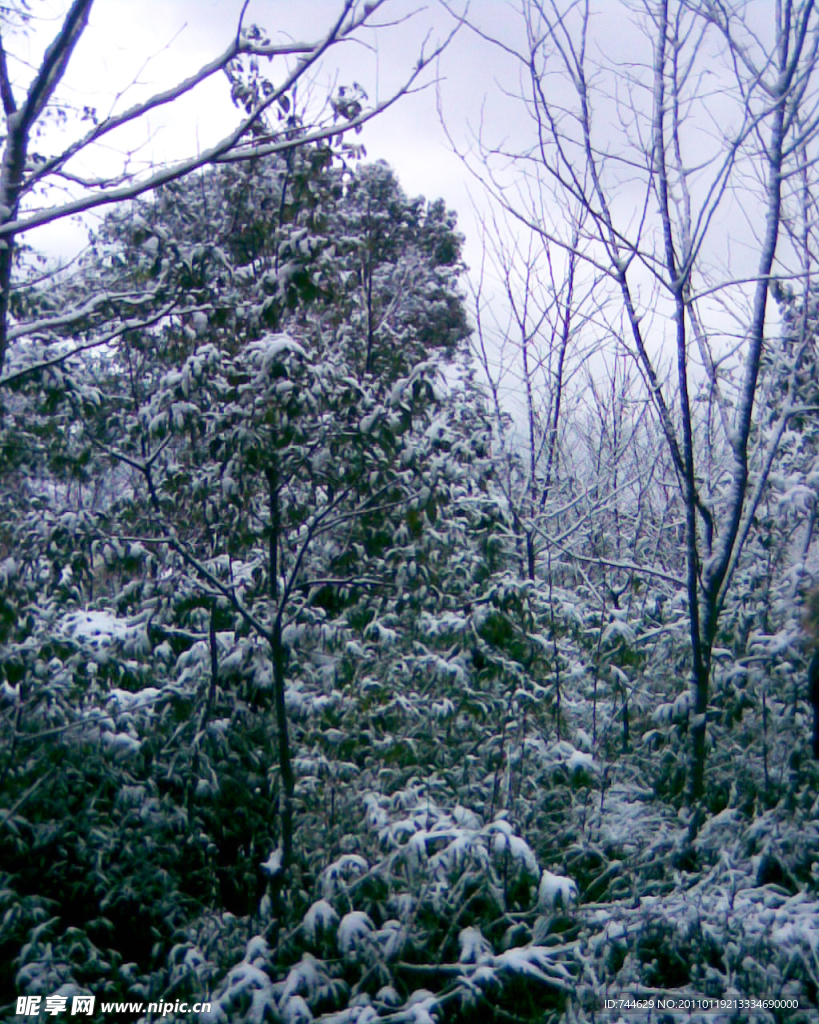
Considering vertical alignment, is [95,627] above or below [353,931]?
above

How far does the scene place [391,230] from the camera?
1297 centimetres

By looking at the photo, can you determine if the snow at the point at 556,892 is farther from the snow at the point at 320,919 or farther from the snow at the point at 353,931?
the snow at the point at 320,919

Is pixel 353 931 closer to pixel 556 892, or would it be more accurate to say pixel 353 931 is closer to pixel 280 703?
pixel 556 892

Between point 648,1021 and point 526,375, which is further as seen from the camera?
point 526,375

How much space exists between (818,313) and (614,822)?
12.2ft

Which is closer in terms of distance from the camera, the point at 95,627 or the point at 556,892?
the point at 556,892

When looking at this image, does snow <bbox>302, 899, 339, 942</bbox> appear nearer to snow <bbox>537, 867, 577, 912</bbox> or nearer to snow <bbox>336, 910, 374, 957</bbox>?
snow <bbox>336, 910, 374, 957</bbox>

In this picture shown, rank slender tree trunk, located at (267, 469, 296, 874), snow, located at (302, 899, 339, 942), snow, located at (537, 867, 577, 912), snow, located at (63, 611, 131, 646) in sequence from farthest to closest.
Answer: snow, located at (63, 611, 131, 646) → slender tree trunk, located at (267, 469, 296, 874) → snow, located at (302, 899, 339, 942) → snow, located at (537, 867, 577, 912)

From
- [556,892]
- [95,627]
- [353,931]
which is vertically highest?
[95,627]

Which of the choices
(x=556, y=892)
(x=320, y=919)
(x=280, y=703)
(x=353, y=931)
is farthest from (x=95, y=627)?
(x=556, y=892)

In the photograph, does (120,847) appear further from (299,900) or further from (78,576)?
(78,576)

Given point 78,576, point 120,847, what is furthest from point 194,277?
point 120,847

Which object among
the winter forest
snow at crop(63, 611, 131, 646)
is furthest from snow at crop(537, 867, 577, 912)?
snow at crop(63, 611, 131, 646)

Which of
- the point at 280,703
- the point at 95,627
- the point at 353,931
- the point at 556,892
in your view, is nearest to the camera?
the point at 556,892
